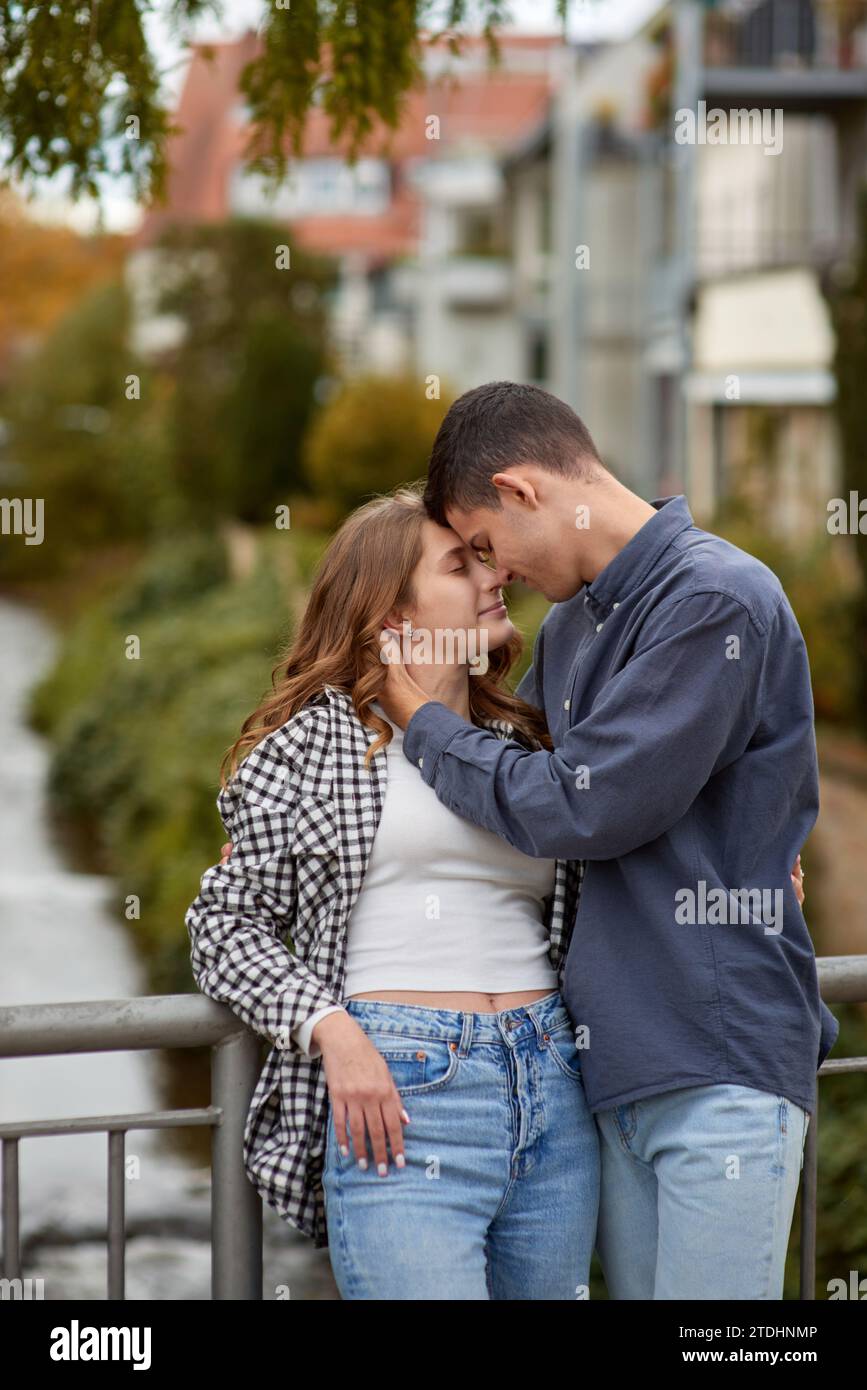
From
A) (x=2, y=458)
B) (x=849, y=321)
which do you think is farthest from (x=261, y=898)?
(x=2, y=458)

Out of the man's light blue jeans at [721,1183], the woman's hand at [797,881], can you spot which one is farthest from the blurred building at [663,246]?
the man's light blue jeans at [721,1183]

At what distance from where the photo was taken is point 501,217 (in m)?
37.9

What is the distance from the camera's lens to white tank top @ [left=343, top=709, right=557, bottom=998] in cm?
258

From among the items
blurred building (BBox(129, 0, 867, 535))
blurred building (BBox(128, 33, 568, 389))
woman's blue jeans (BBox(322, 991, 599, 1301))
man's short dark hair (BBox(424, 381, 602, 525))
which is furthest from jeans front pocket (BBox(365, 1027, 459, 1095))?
blurred building (BBox(128, 33, 568, 389))

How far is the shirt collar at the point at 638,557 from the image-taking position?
2570 mm

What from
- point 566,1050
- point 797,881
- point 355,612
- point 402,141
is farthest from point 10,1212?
point 402,141

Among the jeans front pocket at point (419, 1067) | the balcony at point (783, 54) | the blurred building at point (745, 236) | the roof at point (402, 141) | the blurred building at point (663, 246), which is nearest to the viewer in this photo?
the jeans front pocket at point (419, 1067)

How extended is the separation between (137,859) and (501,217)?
2437cm

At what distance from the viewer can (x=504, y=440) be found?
8.68 ft

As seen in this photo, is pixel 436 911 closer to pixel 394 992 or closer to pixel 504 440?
pixel 394 992

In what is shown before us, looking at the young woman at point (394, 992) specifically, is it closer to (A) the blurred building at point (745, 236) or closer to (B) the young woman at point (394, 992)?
(B) the young woman at point (394, 992)

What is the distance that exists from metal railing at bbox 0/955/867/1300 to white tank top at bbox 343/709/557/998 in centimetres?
24

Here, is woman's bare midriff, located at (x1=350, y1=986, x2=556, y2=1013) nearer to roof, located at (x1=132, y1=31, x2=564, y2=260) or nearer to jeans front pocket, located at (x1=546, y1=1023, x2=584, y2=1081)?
jeans front pocket, located at (x1=546, y1=1023, x2=584, y2=1081)
